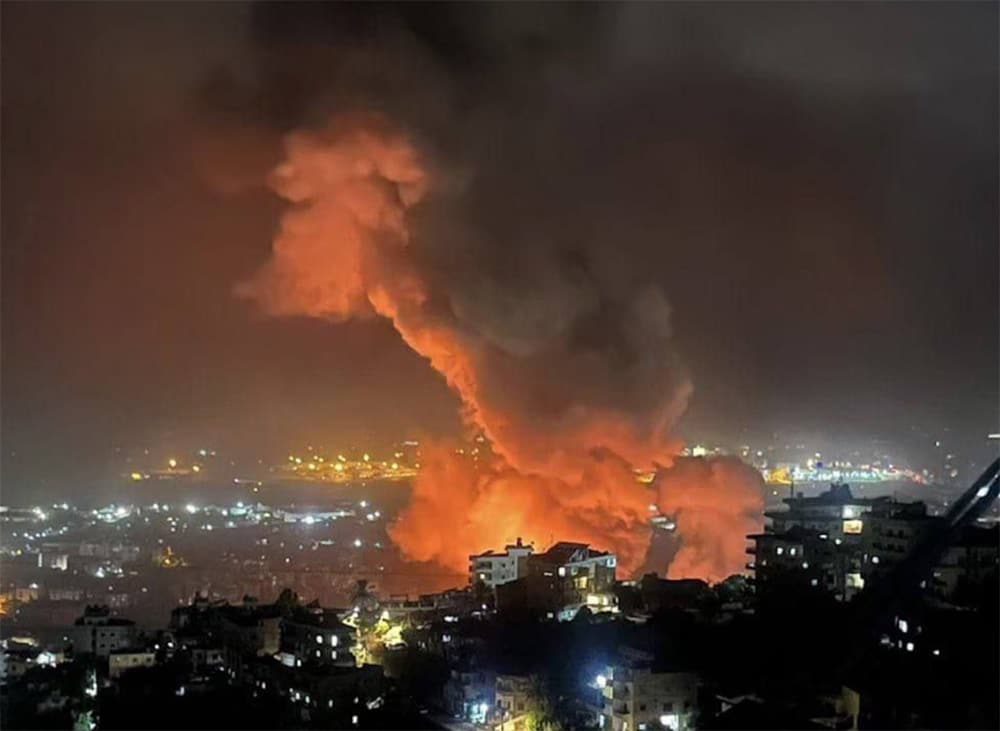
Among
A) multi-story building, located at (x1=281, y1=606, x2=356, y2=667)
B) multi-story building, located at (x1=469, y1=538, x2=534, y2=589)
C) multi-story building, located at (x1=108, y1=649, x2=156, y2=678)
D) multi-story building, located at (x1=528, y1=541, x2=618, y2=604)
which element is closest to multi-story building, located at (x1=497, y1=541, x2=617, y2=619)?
multi-story building, located at (x1=528, y1=541, x2=618, y2=604)

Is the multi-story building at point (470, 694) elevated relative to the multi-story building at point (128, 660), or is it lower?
lower

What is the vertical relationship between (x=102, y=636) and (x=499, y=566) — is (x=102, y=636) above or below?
below

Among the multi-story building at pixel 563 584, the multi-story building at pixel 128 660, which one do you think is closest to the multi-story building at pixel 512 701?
the multi-story building at pixel 563 584

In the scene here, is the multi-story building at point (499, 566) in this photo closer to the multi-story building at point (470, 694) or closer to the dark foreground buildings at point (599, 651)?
the dark foreground buildings at point (599, 651)

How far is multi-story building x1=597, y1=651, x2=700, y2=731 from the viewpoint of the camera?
770cm

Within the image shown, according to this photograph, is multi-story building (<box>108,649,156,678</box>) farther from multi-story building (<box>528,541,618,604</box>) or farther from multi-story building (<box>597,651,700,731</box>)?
multi-story building (<box>597,651,700,731</box>)

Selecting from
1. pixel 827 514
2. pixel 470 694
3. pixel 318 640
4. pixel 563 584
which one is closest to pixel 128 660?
pixel 318 640

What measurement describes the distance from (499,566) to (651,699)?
15.5 ft

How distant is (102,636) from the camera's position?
10.7 metres

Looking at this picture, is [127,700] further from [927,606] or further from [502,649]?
[927,606]

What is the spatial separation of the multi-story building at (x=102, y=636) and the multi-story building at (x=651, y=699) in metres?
4.91

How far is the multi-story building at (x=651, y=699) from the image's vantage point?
7695 millimetres

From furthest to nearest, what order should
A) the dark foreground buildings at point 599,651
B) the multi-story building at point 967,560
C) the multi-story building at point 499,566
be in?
the multi-story building at point 499,566 < the multi-story building at point 967,560 < the dark foreground buildings at point 599,651

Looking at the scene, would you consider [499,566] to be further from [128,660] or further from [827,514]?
[128,660]
